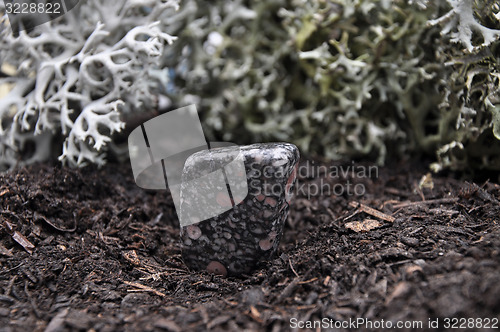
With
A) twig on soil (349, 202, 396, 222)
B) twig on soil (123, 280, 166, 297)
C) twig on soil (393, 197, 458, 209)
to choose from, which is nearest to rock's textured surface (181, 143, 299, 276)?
twig on soil (123, 280, 166, 297)

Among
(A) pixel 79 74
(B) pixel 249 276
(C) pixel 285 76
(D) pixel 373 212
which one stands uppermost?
(A) pixel 79 74

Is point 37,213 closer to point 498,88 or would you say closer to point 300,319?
point 300,319

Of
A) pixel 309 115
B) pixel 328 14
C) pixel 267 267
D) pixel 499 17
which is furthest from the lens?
pixel 309 115

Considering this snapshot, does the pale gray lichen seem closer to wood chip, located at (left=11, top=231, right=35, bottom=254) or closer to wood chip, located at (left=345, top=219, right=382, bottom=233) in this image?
wood chip, located at (left=11, top=231, right=35, bottom=254)

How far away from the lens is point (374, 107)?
222 centimetres

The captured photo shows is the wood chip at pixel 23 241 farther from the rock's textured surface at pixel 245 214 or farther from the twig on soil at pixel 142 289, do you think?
the rock's textured surface at pixel 245 214

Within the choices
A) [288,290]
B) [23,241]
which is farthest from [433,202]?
[23,241]

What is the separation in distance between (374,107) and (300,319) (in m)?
1.56

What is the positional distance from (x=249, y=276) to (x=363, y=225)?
1.57ft

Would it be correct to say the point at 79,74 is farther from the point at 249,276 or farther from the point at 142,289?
the point at 249,276

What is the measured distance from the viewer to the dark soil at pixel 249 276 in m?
0.98

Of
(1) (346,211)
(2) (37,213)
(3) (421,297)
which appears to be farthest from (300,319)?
(2) (37,213)

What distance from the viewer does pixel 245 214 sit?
54.1 inches

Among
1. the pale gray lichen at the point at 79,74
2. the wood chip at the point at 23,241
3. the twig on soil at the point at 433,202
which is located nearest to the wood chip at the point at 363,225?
the twig on soil at the point at 433,202
